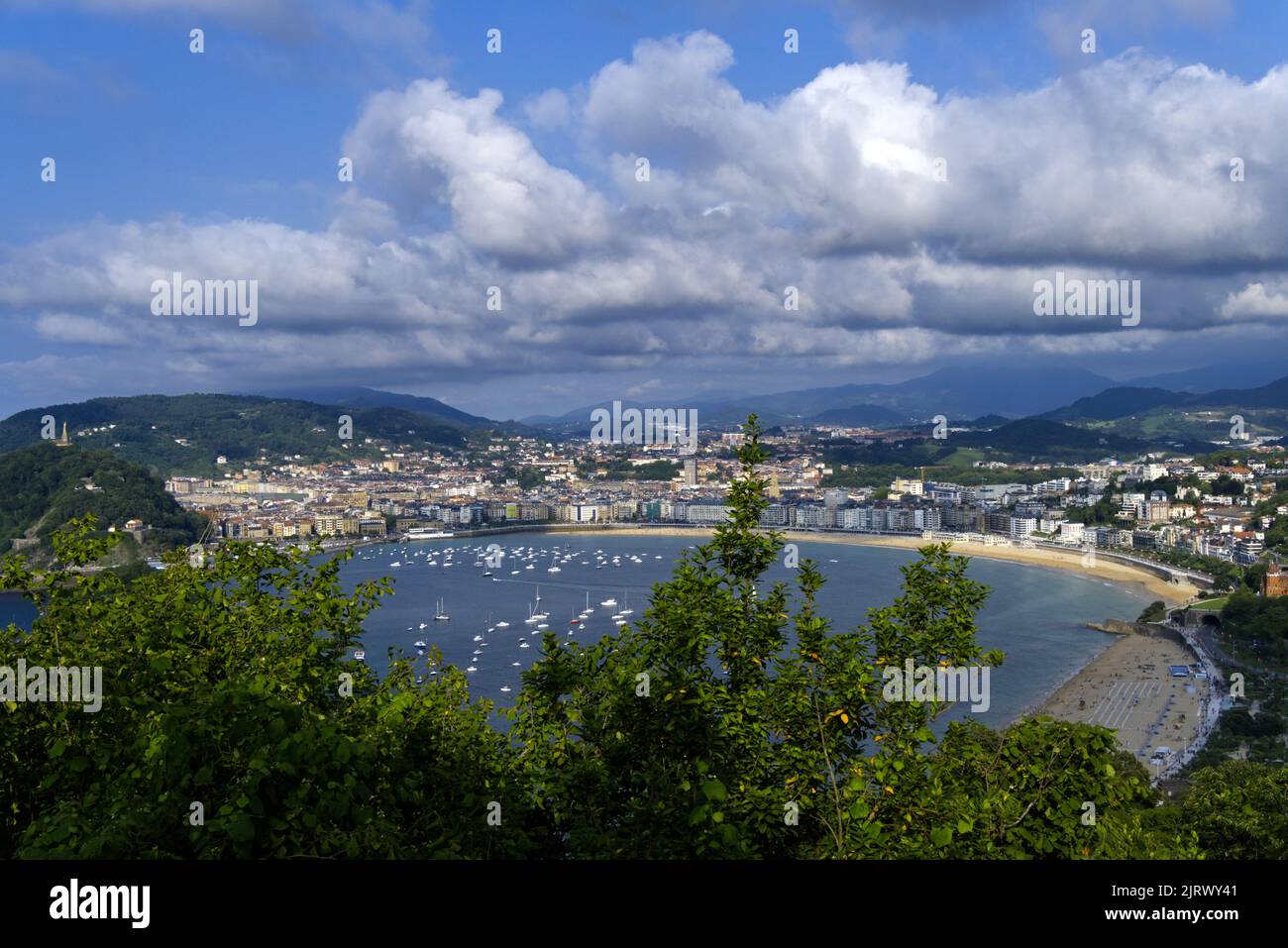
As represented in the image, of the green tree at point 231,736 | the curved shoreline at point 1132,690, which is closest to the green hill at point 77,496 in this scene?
the curved shoreline at point 1132,690

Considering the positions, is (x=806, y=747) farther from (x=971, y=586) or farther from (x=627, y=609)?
(x=627, y=609)

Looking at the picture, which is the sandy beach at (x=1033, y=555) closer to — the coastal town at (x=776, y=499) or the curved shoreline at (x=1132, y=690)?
the curved shoreline at (x=1132, y=690)

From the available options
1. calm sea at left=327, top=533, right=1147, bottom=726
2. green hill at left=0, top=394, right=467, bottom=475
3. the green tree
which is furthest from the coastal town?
the green tree

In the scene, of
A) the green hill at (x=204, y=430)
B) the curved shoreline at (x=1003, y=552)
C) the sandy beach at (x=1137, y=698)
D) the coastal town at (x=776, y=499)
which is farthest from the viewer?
the green hill at (x=204, y=430)

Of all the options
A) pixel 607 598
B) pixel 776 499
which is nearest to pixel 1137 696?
pixel 607 598

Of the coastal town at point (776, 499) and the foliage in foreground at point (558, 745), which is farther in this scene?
the coastal town at point (776, 499)

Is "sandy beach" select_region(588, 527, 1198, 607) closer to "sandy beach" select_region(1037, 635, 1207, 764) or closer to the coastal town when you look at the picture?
the coastal town
